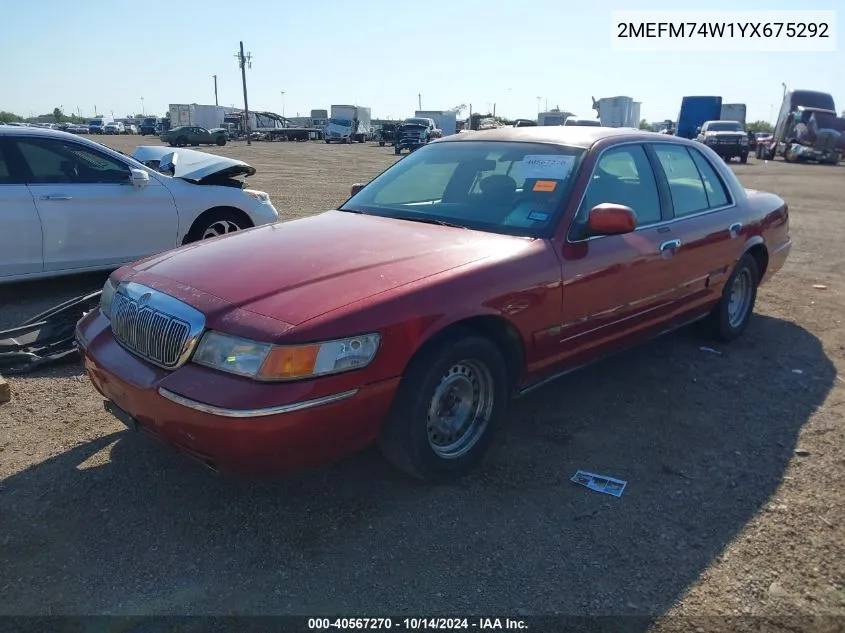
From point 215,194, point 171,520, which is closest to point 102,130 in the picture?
point 215,194

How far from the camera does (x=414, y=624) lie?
2297 millimetres

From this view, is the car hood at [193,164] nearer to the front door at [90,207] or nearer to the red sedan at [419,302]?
the front door at [90,207]

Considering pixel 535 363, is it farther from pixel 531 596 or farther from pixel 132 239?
pixel 132 239

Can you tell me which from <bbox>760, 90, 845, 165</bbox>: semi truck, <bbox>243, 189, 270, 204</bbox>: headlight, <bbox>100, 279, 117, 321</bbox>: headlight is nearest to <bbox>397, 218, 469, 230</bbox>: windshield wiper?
<bbox>100, 279, 117, 321</bbox>: headlight

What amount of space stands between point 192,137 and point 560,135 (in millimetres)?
46106

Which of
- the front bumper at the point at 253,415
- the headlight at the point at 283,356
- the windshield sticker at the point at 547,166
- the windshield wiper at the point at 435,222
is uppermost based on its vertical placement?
the windshield sticker at the point at 547,166

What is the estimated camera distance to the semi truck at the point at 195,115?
6069cm

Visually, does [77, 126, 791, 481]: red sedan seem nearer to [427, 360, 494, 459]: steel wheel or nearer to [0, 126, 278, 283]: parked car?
[427, 360, 494, 459]: steel wheel

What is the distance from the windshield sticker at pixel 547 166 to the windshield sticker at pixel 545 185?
0.04 meters

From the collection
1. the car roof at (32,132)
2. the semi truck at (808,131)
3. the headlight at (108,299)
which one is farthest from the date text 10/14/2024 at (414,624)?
the semi truck at (808,131)

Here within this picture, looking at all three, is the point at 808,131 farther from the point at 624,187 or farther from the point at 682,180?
the point at 624,187

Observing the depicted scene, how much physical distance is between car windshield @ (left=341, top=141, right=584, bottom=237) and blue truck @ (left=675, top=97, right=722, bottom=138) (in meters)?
36.3

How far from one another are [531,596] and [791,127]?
36.9 meters

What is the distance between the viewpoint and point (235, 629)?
2.26 metres
